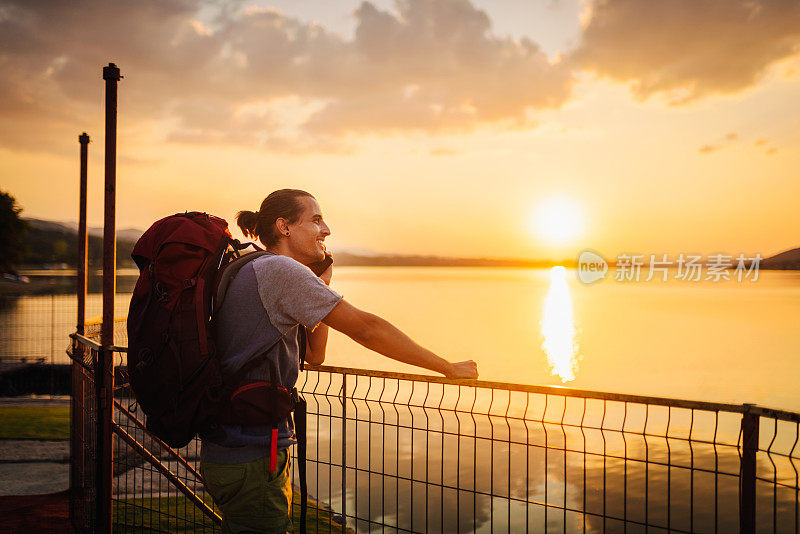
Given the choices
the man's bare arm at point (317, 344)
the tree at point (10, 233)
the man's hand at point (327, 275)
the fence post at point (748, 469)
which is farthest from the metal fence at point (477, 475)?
the tree at point (10, 233)

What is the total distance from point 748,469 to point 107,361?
11.4 feet

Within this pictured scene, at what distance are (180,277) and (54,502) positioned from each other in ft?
15.9

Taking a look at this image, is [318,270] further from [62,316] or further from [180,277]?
[62,316]

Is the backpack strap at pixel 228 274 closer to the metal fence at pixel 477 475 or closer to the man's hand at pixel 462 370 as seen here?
the man's hand at pixel 462 370

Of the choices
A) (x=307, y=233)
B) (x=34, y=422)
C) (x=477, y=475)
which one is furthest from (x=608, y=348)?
(x=307, y=233)

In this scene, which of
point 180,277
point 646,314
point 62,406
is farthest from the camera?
point 646,314

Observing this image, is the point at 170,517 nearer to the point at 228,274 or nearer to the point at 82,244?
the point at 82,244

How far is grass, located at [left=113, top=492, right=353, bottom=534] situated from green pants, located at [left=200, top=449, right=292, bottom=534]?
117 inches

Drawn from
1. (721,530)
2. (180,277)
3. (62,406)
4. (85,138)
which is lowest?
(721,530)

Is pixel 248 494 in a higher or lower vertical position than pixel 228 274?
lower

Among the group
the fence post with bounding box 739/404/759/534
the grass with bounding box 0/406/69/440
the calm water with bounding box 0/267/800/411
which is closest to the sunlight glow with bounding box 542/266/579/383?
the calm water with bounding box 0/267/800/411

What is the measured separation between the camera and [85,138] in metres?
5.92

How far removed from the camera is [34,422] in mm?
9789

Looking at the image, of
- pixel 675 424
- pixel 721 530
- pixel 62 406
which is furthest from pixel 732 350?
pixel 62 406
